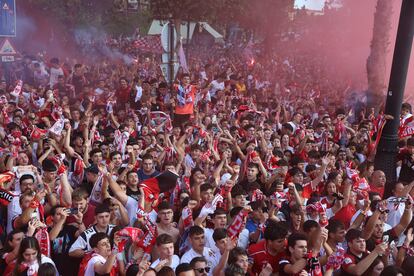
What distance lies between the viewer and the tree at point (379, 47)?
52.1ft

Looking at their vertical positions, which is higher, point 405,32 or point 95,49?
point 405,32

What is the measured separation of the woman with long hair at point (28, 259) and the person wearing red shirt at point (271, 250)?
1.91m

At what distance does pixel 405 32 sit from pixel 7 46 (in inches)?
344

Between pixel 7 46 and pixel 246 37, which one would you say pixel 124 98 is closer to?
pixel 7 46

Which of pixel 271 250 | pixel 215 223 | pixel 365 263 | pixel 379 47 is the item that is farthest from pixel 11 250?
pixel 379 47

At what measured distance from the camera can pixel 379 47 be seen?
1639 cm

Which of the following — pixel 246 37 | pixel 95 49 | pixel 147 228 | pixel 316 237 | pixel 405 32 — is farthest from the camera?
pixel 246 37

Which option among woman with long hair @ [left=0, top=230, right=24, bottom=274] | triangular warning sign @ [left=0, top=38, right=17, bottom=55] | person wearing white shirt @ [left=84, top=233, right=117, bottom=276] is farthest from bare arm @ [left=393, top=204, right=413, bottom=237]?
triangular warning sign @ [left=0, top=38, right=17, bottom=55]

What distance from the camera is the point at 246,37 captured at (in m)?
38.0

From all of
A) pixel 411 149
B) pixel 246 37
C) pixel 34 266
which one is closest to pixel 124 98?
pixel 411 149

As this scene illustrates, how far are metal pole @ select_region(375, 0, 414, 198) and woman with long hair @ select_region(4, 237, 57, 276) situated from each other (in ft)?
17.1

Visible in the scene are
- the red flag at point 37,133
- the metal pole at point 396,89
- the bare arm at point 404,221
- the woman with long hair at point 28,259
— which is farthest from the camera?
the red flag at point 37,133

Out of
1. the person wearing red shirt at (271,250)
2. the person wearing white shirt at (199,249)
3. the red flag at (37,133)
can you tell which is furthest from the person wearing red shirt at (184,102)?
the person wearing red shirt at (271,250)

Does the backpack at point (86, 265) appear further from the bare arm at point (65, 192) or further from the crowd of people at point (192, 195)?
the bare arm at point (65, 192)
